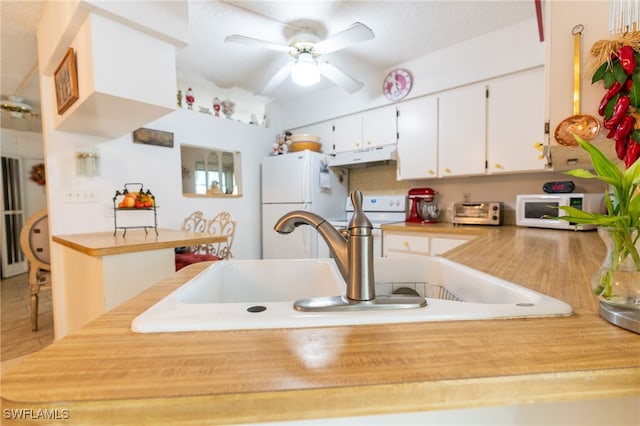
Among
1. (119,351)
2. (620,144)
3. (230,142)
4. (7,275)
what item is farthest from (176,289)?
(7,275)

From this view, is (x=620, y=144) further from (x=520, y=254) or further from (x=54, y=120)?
(x=54, y=120)

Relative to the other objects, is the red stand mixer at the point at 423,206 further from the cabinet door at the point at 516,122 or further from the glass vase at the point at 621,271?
the glass vase at the point at 621,271

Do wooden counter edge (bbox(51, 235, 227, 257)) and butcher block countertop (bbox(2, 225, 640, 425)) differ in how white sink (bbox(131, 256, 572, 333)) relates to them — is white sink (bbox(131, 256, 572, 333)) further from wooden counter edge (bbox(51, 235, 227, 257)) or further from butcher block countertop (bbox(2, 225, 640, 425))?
wooden counter edge (bbox(51, 235, 227, 257))

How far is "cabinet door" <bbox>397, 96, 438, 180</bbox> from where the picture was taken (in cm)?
274

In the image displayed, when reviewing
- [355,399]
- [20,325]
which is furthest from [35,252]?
[355,399]

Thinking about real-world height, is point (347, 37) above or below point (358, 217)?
above

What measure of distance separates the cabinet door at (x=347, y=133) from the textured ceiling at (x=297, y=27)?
1.81 feet

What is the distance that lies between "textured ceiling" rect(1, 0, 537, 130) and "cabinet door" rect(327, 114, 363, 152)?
552 mm

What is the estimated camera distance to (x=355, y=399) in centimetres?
33

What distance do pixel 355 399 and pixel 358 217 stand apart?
314mm

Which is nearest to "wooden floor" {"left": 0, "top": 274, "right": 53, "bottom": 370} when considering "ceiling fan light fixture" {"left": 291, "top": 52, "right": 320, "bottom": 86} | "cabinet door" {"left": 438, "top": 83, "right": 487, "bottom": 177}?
"ceiling fan light fixture" {"left": 291, "top": 52, "right": 320, "bottom": 86}

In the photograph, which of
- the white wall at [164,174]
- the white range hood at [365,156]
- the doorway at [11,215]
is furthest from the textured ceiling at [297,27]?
the doorway at [11,215]

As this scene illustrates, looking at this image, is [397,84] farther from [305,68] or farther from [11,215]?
[11,215]

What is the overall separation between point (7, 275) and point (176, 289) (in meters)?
5.63
